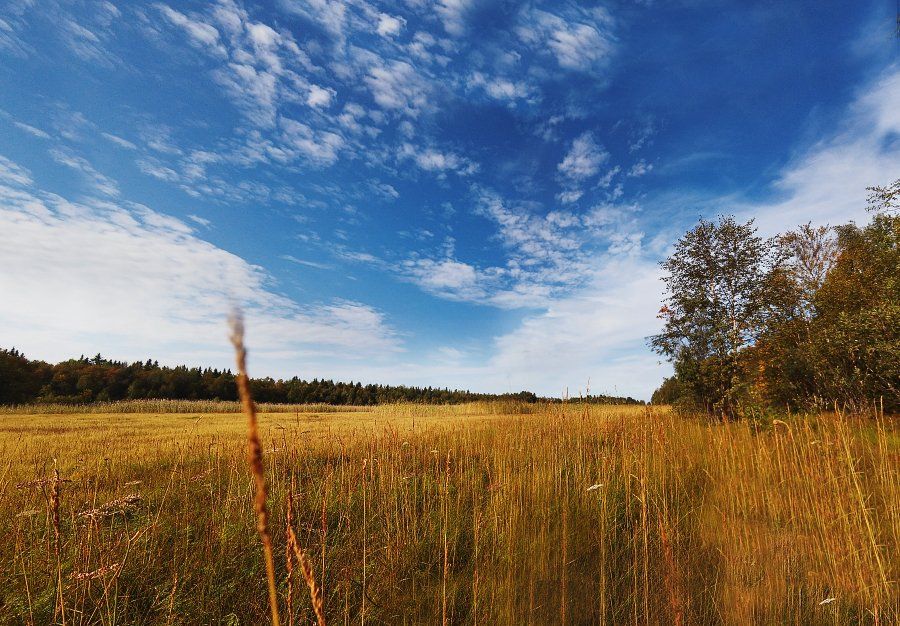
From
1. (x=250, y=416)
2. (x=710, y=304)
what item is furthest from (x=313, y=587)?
(x=710, y=304)

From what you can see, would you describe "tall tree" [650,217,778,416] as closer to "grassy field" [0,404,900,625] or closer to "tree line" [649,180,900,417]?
"tree line" [649,180,900,417]

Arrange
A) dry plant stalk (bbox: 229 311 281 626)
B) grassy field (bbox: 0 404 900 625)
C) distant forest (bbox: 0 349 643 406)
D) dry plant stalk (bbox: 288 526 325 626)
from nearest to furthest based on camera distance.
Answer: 1. dry plant stalk (bbox: 229 311 281 626)
2. dry plant stalk (bbox: 288 526 325 626)
3. grassy field (bbox: 0 404 900 625)
4. distant forest (bbox: 0 349 643 406)

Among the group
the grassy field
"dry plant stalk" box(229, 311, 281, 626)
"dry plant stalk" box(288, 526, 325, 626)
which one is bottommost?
the grassy field

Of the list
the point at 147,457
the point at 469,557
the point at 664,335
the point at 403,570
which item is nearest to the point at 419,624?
the point at 403,570

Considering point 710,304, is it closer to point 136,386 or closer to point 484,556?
point 484,556

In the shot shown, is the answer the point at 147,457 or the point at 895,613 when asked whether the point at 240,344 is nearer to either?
the point at 895,613

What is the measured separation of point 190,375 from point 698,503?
62128 millimetres

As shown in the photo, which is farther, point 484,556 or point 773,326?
point 773,326

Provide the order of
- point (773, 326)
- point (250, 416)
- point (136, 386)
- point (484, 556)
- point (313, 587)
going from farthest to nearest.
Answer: point (136, 386) < point (773, 326) < point (484, 556) < point (313, 587) < point (250, 416)

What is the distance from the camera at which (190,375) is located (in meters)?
54.3

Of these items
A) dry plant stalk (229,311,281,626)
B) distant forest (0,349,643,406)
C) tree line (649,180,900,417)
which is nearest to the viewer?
Answer: dry plant stalk (229,311,281,626)

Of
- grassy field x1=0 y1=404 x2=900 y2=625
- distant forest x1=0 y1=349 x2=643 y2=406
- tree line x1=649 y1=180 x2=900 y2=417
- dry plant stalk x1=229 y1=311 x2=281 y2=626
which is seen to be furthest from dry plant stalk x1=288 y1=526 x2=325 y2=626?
distant forest x1=0 y1=349 x2=643 y2=406

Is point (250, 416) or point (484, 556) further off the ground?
point (250, 416)

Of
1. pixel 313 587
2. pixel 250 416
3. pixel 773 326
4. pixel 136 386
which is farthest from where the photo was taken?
pixel 136 386
